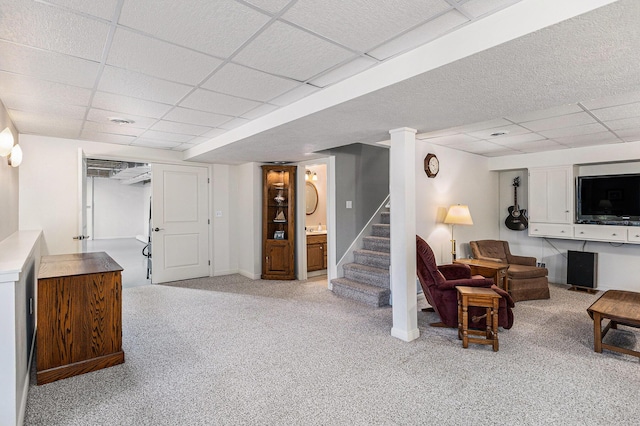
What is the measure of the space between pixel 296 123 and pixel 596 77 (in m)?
2.28

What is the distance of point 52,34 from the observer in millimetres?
1881

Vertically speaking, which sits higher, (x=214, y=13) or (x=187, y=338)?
(x=214, y=13)

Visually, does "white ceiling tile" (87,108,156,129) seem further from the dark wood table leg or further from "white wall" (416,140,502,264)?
the dark wood table leg

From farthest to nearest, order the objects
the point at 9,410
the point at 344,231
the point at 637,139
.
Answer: the point at 344,231 → the point at 637,139 → the point at 9,410

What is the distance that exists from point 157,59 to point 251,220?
4049 mm

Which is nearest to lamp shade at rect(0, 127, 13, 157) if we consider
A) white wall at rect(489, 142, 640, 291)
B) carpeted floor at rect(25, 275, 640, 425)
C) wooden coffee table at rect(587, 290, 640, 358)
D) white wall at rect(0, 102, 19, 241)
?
white wall at rect(0, 102, 19, 241)

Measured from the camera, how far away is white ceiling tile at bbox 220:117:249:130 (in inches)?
146

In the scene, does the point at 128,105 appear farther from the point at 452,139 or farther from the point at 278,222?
the point at 452,139

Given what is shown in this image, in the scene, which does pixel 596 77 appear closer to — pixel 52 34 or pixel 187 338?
pixel 52 34

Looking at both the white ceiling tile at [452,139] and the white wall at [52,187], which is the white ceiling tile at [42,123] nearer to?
the white wall at [52,187]

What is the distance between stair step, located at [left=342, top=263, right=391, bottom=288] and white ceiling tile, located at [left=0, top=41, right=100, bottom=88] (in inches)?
153

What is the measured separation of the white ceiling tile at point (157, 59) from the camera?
1.97 metres

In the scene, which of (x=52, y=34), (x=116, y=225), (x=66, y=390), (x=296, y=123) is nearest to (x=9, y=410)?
(x=66, y=390)

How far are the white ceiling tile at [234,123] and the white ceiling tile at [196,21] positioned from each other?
168 centimetres
